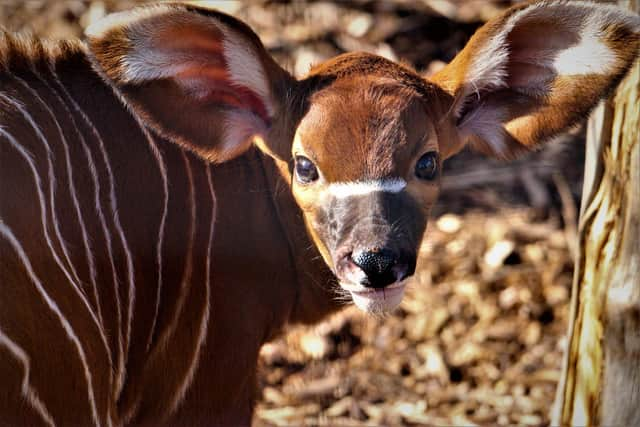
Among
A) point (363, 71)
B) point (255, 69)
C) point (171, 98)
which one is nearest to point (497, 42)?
point (363, 71)

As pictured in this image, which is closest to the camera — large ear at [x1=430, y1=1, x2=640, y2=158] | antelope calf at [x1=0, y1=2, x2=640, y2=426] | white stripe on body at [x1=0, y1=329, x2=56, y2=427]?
white stripe on body at [x1=0, y1=329, x2=56, y2=427]

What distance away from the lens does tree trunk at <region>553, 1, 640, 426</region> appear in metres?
2.51

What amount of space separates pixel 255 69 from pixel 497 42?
56cm

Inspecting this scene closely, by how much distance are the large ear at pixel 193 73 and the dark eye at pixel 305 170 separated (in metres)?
0.17

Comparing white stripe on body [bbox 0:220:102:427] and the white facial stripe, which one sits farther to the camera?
the white facial stripe

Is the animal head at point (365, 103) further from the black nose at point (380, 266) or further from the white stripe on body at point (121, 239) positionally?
the white stripe on body at point (121, 239)

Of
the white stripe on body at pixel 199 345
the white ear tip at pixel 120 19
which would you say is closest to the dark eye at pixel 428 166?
the white stripe on body at pixel 199 345

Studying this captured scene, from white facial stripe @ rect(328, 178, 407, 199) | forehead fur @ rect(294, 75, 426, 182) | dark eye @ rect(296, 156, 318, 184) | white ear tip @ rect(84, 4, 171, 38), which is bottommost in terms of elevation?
white facial stripe @ rect(328, 178, 407, 199)

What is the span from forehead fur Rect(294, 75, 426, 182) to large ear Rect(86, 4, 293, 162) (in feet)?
0.51

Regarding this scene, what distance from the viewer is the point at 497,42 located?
2.22 m

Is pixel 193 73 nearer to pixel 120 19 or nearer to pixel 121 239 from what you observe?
pixel 120 19

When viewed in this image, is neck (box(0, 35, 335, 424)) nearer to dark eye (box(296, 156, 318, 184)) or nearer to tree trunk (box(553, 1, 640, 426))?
dark eye (box(296, 156, 318, 184))

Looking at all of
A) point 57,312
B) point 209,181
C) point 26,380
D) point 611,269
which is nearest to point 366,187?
point 209,181

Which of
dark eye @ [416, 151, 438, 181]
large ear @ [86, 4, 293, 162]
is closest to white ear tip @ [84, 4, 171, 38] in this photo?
large ear @ [86, 4, 293, 162]
